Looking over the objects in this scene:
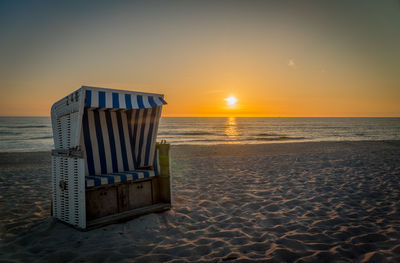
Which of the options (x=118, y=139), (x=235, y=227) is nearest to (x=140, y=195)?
(x=118, y=139)

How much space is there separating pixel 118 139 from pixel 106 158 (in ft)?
1.47

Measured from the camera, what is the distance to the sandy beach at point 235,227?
121 inches

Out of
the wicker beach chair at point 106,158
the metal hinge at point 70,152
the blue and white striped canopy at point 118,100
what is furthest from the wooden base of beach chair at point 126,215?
the blue and white striped canopy at point 118,100

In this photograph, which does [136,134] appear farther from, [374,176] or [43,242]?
[374,176]

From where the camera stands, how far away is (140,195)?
15.0ft

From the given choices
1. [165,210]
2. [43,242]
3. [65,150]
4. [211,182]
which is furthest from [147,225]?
[211,182]

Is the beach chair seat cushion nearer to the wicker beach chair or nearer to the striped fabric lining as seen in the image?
the wicker beach chair

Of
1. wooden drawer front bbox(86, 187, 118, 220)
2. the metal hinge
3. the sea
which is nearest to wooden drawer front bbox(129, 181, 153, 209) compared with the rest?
wooden drawer front bbox(86, 187, 118, 220)

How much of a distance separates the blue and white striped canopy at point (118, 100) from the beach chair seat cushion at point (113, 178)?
117cm

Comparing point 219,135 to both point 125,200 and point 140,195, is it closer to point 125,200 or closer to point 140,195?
point 140,195

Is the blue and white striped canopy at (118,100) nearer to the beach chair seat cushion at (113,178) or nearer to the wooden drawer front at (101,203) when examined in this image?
the beach chair seat cushion at (113,178)

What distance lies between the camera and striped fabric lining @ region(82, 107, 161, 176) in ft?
14.7

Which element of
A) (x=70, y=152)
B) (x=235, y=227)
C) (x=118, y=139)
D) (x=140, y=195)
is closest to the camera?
(x=70, y=152)

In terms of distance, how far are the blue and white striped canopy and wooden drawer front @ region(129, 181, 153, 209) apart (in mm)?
1515
